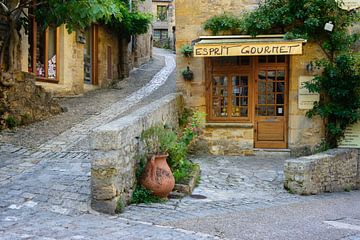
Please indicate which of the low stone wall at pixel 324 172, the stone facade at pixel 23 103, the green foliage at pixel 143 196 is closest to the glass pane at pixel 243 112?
the low stone wall at pixel 324 172

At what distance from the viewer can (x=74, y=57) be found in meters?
16.1

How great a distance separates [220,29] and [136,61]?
1417cm

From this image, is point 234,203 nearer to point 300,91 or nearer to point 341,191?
point 341,191

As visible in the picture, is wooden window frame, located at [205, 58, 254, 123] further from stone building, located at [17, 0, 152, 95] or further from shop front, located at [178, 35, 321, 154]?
stone building, located at [17, 0, 152, 95]

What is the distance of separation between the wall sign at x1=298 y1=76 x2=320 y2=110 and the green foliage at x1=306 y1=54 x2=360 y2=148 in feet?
0.51

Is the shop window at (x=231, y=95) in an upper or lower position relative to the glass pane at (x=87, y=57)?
lower

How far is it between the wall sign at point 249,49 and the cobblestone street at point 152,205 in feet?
8.18

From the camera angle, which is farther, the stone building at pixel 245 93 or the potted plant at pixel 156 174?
the stone building at pixel 245 93

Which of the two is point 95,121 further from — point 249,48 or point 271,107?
point 271,107

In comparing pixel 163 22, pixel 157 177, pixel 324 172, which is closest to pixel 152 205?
pixel 157 177

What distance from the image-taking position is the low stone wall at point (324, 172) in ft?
27.8

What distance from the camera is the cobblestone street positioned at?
520cm

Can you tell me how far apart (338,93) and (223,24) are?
10.5 feet

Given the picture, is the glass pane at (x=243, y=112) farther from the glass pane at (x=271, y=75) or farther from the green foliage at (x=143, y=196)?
the green foliage at (x=143, y=196)
